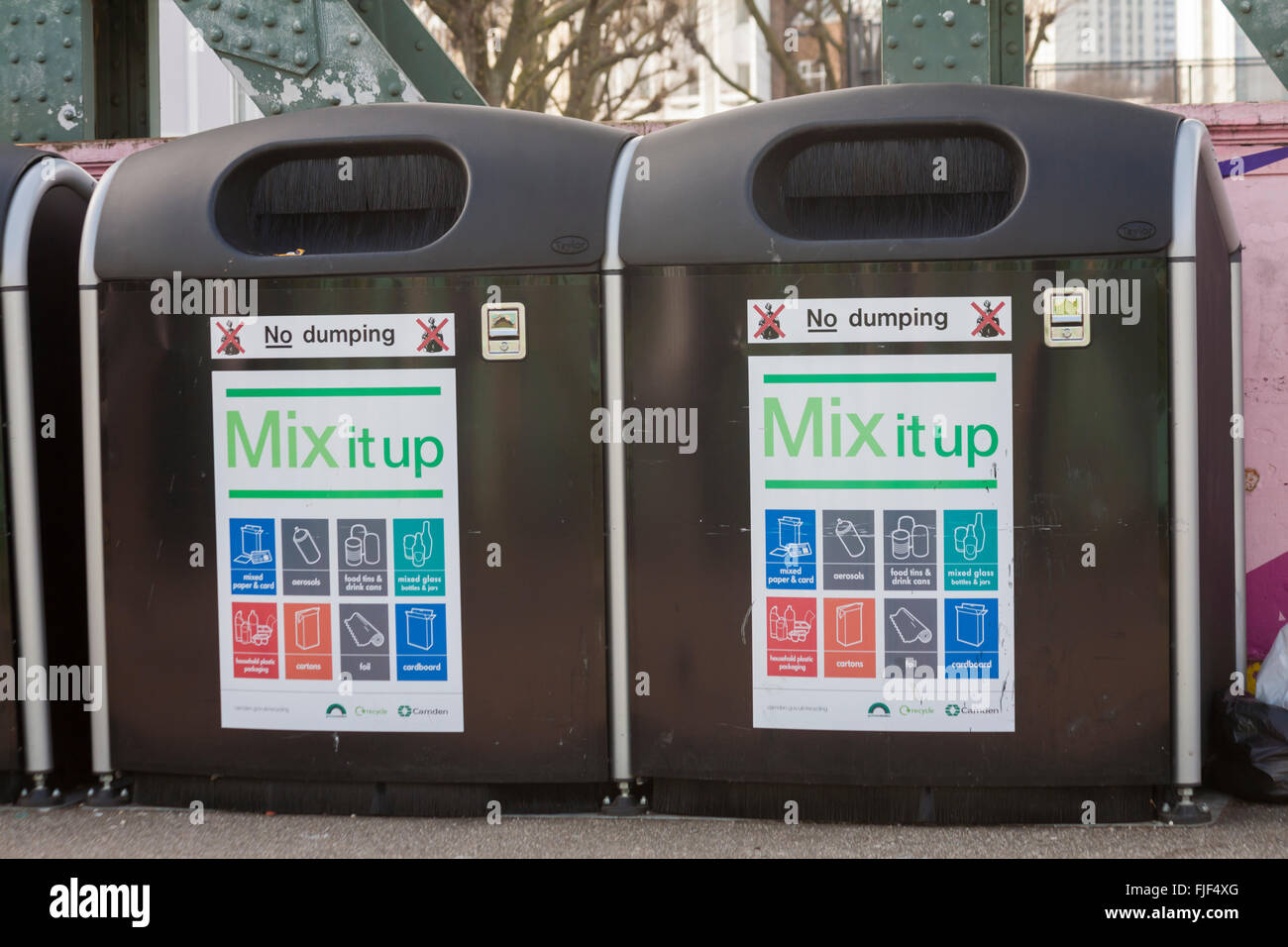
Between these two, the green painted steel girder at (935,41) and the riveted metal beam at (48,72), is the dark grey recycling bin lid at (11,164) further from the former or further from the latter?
the green painted steel girder at (935,41)

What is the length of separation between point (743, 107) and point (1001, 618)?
143 cm

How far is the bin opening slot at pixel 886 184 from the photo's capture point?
318cm

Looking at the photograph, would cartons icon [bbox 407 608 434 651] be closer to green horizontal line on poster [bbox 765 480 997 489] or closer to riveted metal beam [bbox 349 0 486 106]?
green horizontal line on poster [bbox 765 480 997 489]

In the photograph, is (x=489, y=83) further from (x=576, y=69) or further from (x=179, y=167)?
(x=179, y=167)

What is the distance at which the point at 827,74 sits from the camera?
16.0 meters

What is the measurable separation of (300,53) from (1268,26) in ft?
10.4

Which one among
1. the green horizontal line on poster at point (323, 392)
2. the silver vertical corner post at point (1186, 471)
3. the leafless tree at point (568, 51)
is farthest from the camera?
the leafless tree at point (568, 51)

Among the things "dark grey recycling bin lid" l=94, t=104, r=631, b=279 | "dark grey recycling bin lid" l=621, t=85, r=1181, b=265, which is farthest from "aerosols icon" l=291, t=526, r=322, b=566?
"dark grey recycling bin lid" l=621, t=85, r=1181, b=265

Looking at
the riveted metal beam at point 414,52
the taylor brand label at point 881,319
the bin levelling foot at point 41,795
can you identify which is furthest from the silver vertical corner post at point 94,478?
the taylor brand label at point 881,319

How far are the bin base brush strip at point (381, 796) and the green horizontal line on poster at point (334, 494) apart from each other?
2.46ft

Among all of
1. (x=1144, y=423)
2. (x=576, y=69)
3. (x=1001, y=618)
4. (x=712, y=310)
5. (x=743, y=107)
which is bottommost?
(x=1001, y=618)

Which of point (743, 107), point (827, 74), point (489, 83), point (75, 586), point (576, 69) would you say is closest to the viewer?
point (743, 107)

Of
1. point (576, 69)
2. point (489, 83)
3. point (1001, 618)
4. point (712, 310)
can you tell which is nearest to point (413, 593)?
point (712, 310)

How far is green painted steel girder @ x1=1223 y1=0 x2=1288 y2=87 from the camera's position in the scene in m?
4.08
